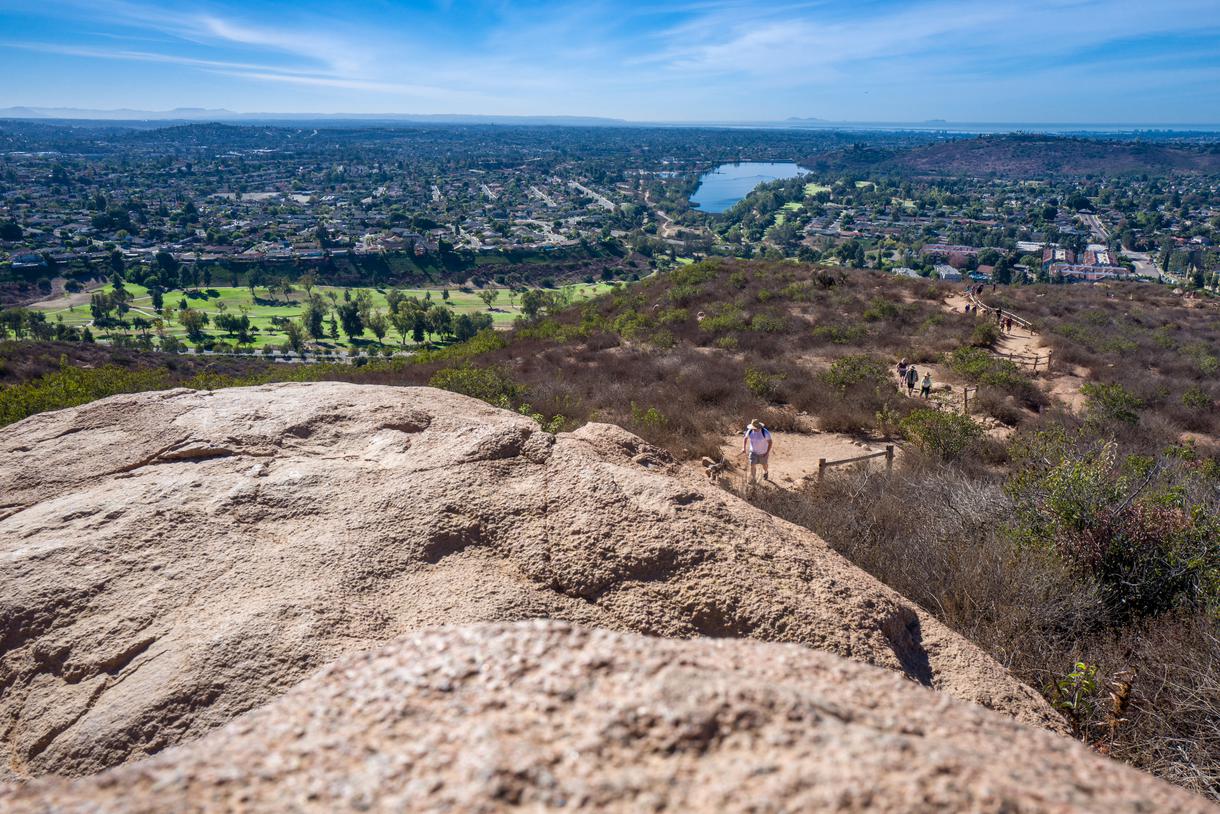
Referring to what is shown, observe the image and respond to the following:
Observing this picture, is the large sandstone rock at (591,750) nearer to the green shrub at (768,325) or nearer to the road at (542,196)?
the green shrub at (768,325)

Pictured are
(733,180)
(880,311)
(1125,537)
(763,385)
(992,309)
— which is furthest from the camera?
(733,180)

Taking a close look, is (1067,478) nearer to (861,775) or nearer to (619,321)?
(861,775)

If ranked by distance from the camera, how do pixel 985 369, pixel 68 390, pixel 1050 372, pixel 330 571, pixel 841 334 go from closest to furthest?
1. pixel 330 571
2. pixel 68 390
3. pixel 985 369
4. pixel 1050 372
5. pixel 841 334

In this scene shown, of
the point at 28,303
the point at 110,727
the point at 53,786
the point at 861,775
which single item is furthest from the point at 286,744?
the point at 28,303

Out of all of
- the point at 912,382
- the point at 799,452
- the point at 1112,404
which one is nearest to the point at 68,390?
the point at 799,452

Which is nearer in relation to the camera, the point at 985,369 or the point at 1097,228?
the point at 985,369

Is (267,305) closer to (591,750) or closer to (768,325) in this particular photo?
(768,325)
